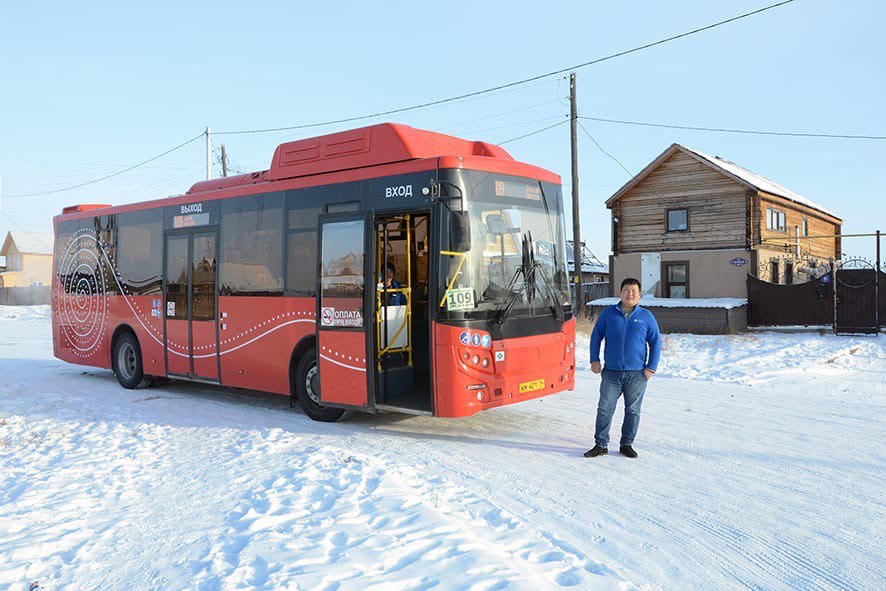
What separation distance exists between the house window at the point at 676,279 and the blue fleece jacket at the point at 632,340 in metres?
21.8

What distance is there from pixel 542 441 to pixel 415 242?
3.17 metres

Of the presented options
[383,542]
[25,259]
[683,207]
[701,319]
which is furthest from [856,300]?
[25,259]

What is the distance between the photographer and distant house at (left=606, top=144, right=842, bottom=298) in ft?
85.0

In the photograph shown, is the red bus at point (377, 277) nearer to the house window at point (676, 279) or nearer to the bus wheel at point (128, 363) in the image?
the bus wheel at point (128, 363)

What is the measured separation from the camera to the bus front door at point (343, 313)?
7.92m

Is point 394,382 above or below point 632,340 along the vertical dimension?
below

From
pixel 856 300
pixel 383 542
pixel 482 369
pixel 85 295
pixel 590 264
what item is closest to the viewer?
pixel 383 542

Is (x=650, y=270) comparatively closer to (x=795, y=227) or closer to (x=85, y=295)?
(x=795, y=227)

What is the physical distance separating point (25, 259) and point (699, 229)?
62176mm

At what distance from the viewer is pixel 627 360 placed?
22.1 ft

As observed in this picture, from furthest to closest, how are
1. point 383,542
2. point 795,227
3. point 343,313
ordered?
point 795,227 → point 343,313 → point 383,542

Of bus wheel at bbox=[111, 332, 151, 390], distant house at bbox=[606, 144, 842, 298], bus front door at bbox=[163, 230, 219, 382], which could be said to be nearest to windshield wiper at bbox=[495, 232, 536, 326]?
bus front door at bbox=[163, 230, 219, 382]

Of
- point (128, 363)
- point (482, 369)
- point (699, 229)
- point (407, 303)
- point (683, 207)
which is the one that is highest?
point (683, 207)

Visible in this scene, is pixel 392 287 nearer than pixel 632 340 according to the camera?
No
